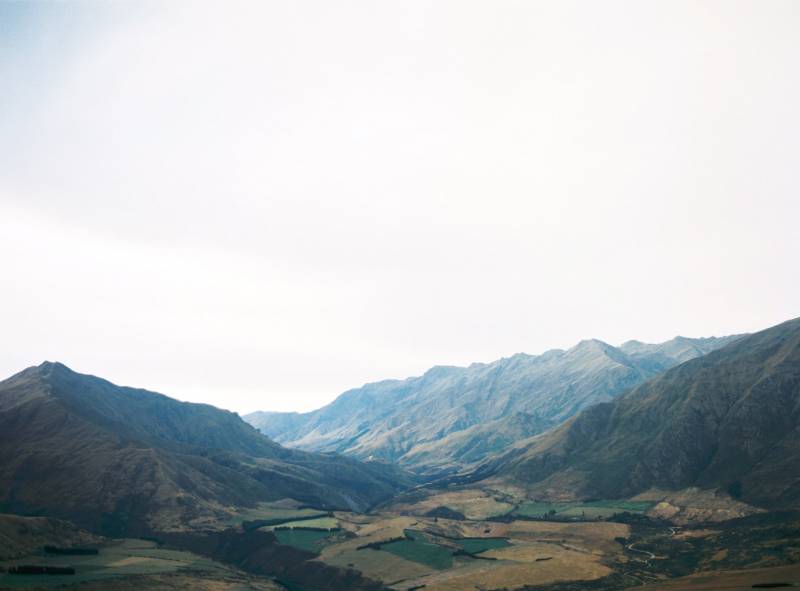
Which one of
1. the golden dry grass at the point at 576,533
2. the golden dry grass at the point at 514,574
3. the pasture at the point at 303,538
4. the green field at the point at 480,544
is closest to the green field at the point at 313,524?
the pasture at the point at 303,538

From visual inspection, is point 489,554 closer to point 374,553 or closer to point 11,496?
point 374,553

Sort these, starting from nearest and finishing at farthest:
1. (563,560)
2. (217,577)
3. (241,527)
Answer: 1. (217,577)
2. (563,560)
3. (241,527)

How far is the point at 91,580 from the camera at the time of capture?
104500 millimetres

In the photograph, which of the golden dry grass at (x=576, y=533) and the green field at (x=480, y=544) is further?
the golden dry grass at (x=576, y=533)

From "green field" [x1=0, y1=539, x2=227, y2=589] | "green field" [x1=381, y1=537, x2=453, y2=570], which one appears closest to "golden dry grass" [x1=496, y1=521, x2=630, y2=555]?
"green field" [x1=381, y1=537, x2=453, y2=570]

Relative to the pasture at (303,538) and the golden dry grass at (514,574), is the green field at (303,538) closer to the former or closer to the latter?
the pasture at (303,538)

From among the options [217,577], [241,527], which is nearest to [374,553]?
[217,577]

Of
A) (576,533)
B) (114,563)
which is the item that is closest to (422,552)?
(576,533)

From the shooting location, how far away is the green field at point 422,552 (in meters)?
138

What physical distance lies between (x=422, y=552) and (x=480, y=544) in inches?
905

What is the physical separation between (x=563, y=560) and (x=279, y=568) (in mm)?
72383

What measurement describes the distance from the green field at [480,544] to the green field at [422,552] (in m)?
8.34

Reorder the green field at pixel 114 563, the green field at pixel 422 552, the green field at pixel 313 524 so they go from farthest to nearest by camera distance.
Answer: the green field at pixel 313 524 → the green field at pixel 422 552 → the green field at pixel 114 563

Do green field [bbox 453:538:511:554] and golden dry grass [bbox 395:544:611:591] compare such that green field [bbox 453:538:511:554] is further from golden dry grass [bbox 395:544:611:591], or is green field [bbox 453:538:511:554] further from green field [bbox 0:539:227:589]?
green field [bbox 0:539:227:589]
